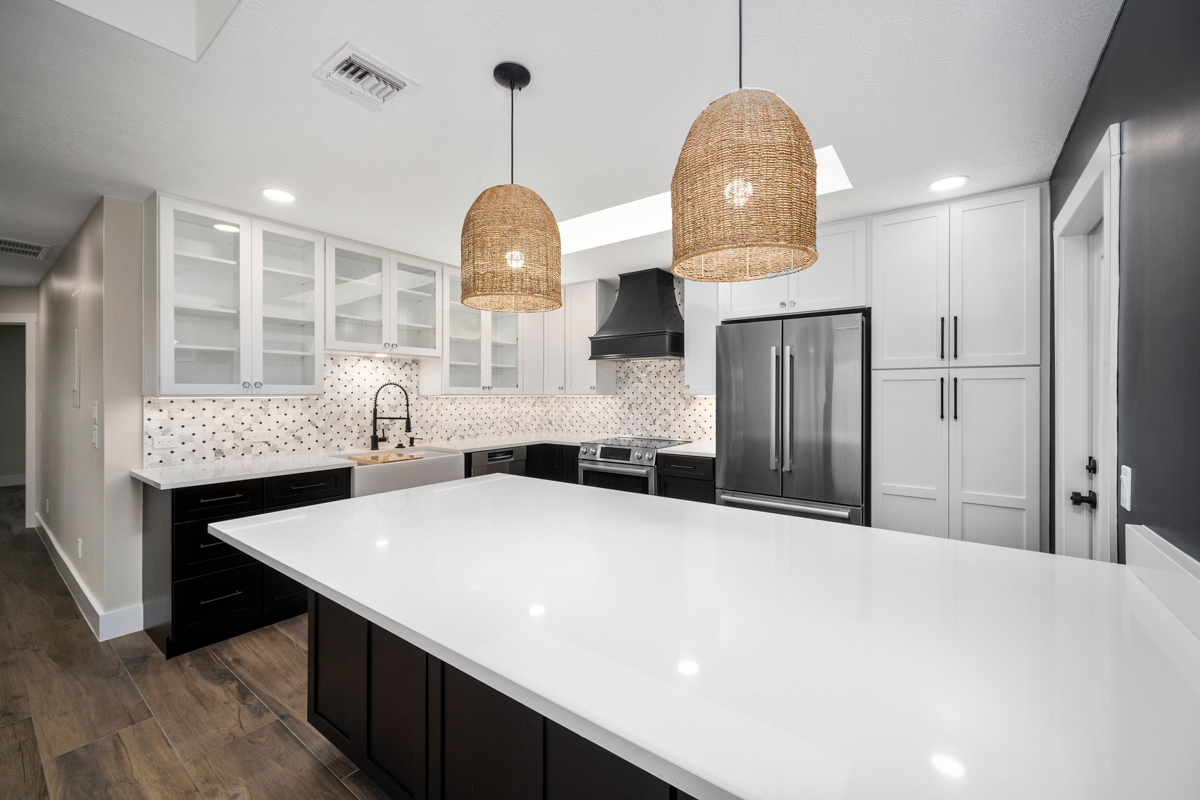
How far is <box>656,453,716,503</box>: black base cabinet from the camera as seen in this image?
361 centimetres

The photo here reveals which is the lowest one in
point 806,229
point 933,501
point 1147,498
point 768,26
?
point 933,501

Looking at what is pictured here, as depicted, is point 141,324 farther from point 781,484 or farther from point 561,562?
point 781,484

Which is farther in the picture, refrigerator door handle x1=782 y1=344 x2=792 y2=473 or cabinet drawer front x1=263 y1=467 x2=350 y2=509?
refrigerator door handle x1=782 y1=344 x2=792 y2=473

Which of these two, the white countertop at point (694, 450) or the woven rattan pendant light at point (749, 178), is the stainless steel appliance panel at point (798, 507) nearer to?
the white countertop at point (694, 450)

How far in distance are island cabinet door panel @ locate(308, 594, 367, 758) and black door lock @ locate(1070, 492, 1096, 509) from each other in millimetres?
2607

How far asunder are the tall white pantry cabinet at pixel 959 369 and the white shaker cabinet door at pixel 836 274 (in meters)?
0.08

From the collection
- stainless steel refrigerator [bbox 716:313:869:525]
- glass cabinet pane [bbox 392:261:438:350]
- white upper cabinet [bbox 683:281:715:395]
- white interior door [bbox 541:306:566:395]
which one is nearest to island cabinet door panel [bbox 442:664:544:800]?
stainless steel refrigerator [bbox 716:313:869:525]

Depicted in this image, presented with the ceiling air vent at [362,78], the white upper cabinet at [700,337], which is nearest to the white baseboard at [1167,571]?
the ceiling air vent at [362,78]

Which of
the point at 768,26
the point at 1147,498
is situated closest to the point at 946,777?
the point at 1147,498

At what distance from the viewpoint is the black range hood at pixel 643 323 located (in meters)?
4.02

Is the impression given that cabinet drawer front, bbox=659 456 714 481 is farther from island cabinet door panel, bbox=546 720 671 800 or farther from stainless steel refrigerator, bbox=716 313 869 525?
island cabinet door panel, bbox=546 720 671 800

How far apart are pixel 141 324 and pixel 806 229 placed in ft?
11.1

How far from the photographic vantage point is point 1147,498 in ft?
4.30

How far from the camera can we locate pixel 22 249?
Answer: 147 inches
